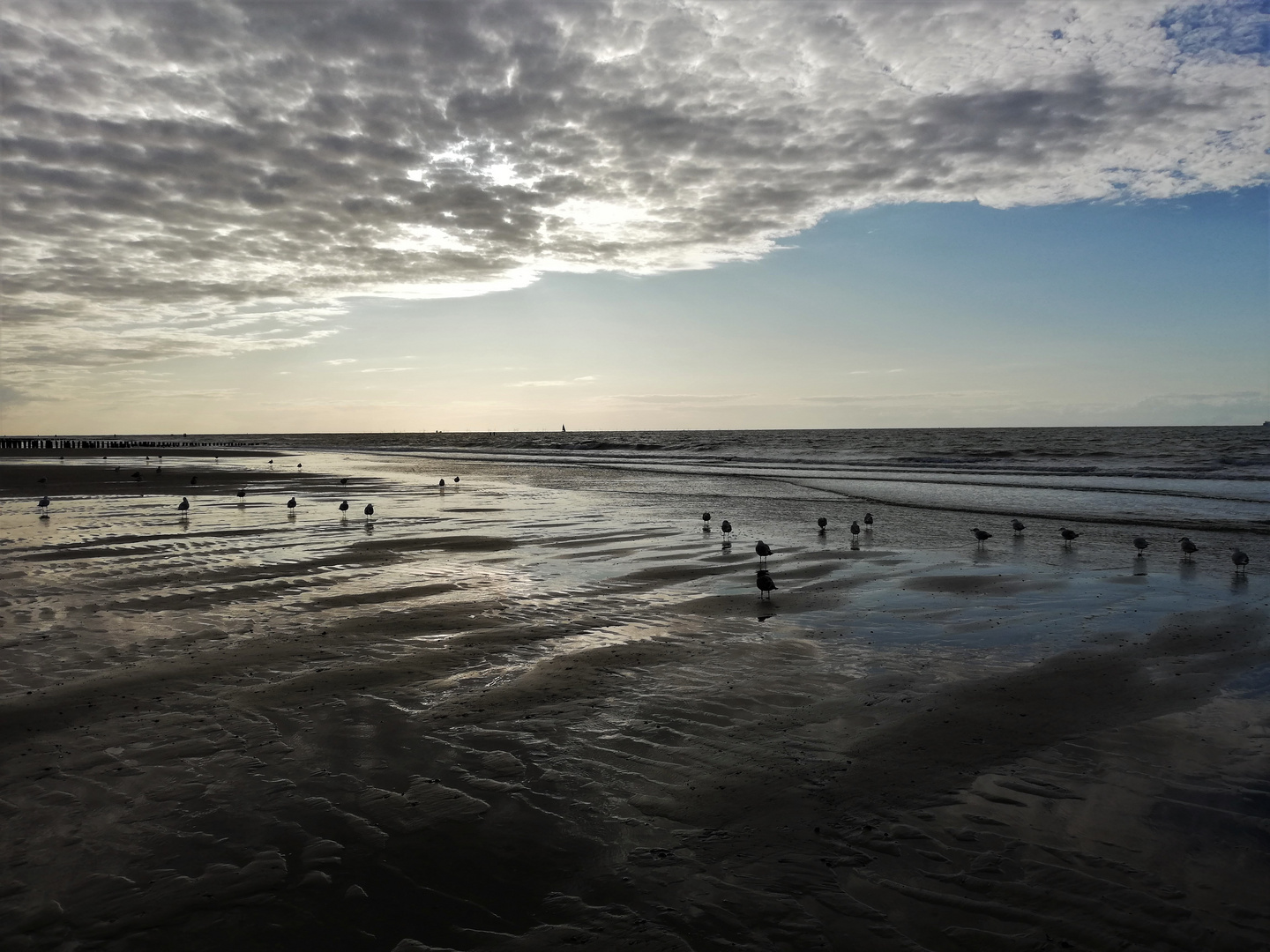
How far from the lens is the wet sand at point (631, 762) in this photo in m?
4.32

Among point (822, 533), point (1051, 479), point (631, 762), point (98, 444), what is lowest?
point (631, 762)

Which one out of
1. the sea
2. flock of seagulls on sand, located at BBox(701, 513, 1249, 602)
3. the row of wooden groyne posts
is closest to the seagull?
flock of seagulls on sand, located at BBox(701, 513, 1249, 602)

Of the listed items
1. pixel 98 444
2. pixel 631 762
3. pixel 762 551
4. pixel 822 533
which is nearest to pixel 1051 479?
pixel 822 533

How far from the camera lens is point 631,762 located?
621 centimetres

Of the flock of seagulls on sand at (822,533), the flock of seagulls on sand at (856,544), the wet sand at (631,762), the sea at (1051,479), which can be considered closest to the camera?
the wet sand at (631,762)

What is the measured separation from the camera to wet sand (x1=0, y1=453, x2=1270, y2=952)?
14.2ft

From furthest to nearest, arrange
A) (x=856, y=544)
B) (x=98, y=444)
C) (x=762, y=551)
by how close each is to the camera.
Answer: (x=98, y=444)
(x=856, y=544)
(x=762, y=551)

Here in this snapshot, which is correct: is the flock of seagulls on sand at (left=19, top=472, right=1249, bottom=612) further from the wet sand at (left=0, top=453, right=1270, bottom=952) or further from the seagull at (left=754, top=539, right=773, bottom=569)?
the wet sand at (left=0, top=453, right=1270, bottom=952)

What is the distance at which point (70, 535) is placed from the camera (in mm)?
18578

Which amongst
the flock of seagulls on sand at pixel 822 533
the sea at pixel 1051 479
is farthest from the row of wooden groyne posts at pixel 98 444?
the flock of seagulls on sand at pixel 822 533

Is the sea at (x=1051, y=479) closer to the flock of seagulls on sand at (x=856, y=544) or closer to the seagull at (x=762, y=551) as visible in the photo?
the flock of seagulls on sand at (x=856, y=544)

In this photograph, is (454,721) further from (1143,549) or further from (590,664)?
(1143,549)

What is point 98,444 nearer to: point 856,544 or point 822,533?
point 822,533

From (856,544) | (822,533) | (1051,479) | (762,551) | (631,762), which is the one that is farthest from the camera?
(1051,479)
